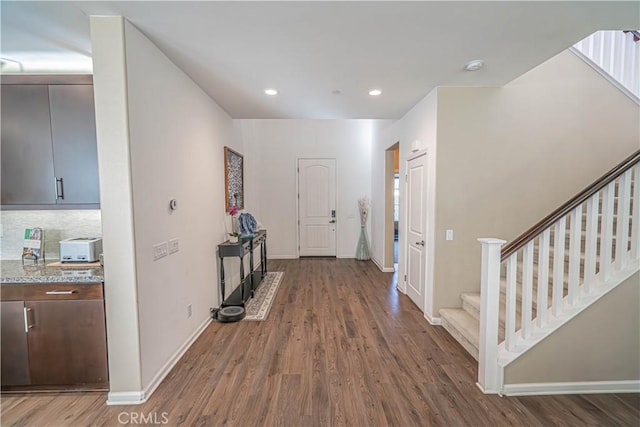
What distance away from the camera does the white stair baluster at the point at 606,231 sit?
2.04 meters

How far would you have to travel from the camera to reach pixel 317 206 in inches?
260

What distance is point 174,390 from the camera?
2117 mm

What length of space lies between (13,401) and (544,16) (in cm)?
456

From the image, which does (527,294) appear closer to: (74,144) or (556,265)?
(556,265)

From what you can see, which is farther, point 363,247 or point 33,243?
point 363,247

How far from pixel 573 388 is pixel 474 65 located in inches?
108

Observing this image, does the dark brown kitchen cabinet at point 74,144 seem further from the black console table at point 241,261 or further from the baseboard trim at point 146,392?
the black console table at point 241,261

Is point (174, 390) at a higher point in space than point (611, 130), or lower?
lower

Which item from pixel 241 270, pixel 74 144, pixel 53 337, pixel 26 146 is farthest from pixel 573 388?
pixel 26 146

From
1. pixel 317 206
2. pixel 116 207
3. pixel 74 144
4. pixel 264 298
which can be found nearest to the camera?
pixel 116 207

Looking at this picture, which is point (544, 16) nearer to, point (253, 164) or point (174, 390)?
point (174, 390)

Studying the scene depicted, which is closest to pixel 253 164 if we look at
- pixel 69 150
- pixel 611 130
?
pixel 69 150

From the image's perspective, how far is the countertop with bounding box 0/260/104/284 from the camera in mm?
1966

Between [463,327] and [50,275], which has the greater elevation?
[50,275]
